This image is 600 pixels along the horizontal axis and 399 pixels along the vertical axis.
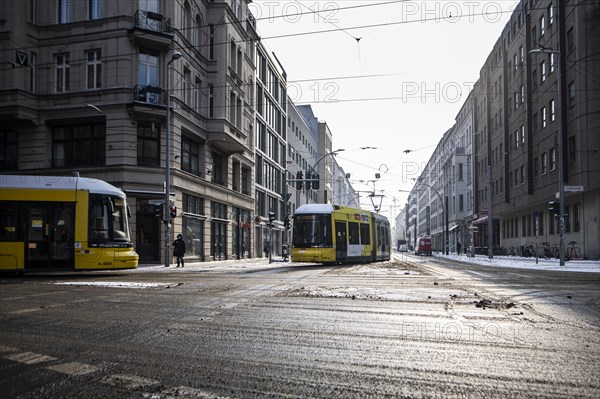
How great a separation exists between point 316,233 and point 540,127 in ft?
76.3

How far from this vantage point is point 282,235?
62.2 m

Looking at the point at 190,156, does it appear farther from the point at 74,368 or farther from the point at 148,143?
the point at 74,368

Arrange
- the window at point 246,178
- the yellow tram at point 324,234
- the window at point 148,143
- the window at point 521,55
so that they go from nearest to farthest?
1. the yellow tram at point 324,234
2. the window at point 148,143
3. the window at point 246,178
4. the window at point 521,55

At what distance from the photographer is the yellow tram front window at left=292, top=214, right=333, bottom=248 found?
89.2 feet

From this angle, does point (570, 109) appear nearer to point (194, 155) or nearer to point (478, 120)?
point (194, 155)

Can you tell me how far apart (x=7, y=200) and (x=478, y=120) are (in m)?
58.7

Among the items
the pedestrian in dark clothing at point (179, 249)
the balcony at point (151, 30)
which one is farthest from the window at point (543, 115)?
the pedestrian in dark clothing at point (179, 249)

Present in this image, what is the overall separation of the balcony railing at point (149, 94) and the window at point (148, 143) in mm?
1305

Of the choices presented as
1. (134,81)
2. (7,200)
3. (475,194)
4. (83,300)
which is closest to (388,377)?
(83,300)

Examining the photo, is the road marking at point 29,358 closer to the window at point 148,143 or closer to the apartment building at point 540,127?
the window at point 148,143

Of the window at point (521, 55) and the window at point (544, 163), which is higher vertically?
the window at point (521, 55)

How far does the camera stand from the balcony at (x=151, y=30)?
2866 cm

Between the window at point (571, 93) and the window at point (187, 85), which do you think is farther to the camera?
the window at point (571, 93)

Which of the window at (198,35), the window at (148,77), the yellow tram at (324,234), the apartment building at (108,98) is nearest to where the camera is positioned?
the yellow tram at (324,234)
